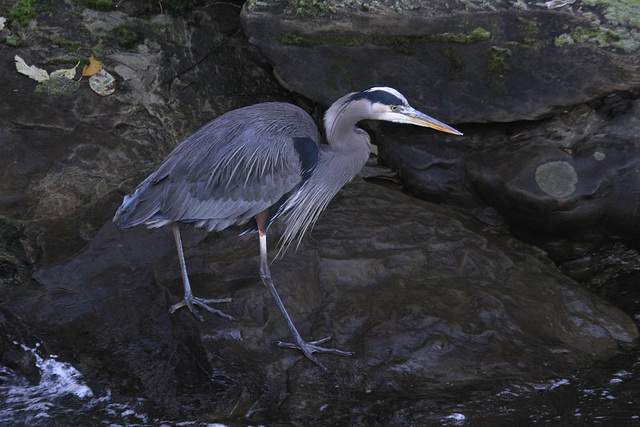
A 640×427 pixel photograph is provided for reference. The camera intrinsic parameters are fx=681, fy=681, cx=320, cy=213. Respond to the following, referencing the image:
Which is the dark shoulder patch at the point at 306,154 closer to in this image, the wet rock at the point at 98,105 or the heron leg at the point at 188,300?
the heron leg at the point at 188,300

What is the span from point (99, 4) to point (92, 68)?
0.56 m

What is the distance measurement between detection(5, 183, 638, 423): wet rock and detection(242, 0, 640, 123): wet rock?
0.84m

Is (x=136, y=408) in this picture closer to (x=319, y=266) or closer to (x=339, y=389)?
(x=339, y=389)

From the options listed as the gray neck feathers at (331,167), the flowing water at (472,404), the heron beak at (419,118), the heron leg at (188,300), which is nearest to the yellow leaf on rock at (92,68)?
the heron leg at (188,300)

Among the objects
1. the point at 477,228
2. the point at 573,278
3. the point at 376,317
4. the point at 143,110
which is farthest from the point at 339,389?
the point at 143,110

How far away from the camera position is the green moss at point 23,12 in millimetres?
5035

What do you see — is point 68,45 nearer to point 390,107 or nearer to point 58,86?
point 58,86

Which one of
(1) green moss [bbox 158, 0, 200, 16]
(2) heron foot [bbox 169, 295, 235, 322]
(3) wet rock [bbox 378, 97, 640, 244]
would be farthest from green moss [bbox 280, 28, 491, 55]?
(2) heron foot [bbox 169, 295, 235, 322]

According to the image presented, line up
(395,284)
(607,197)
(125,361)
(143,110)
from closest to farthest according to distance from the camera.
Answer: (125,361) → (395,284) → (607,197) → (143,110)

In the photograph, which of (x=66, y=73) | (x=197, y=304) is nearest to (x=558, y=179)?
(x=197, y=304)

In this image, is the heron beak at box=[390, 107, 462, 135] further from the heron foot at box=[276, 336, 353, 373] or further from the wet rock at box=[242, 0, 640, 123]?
the heron foot at box=[276, 336, 353, 373]

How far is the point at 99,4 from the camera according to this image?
5227 mm

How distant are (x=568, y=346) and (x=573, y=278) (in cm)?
108

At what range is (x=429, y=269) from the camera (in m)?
3.97
